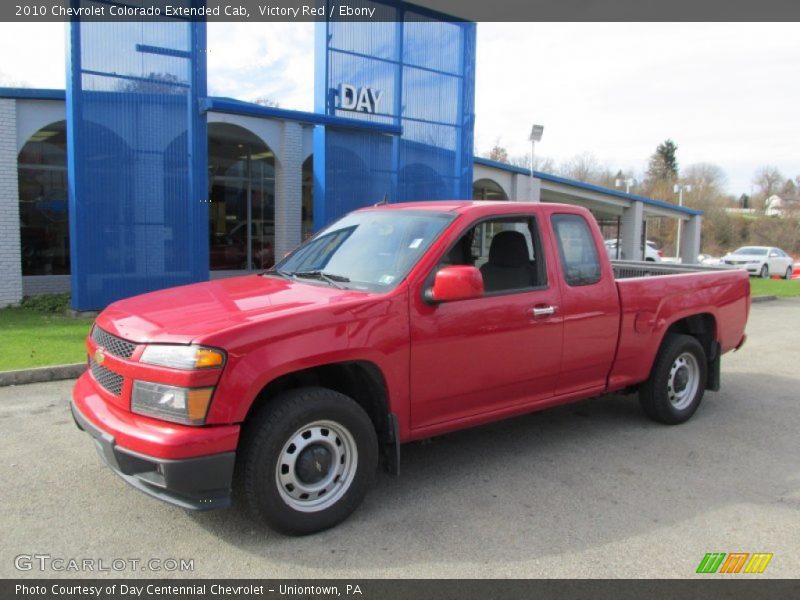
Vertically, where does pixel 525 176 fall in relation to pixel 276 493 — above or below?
above

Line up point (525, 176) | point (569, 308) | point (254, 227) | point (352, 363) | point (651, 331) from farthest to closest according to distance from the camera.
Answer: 1. point (525, 176)
2. point (254, 227)
3. point (651, 331)
4. point (569, 308)
5. point (352, 363)

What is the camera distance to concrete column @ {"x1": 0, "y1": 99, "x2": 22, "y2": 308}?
12.1 m

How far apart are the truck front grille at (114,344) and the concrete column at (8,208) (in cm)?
983

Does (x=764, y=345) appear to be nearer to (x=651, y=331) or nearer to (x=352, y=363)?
(x=651, y=331)

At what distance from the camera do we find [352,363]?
3846mm

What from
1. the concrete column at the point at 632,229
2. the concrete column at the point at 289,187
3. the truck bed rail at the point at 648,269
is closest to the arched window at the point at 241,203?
the concrete column at the point at 289,187

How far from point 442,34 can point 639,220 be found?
1767cm

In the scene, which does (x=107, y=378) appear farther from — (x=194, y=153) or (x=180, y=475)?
(x=194, y=153)

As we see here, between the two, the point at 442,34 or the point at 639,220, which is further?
the point at 639,220

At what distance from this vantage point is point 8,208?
1218 centimetres

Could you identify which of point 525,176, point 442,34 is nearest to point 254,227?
point 442,34

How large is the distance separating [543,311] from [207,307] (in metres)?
2.29


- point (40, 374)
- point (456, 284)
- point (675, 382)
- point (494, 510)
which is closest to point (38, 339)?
point (40, 374)

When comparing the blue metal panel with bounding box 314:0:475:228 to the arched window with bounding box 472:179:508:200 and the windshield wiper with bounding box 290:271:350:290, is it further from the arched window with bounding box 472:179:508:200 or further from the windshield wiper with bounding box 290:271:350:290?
the windshield wiper with bounding box 290:271:350:290
